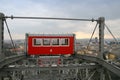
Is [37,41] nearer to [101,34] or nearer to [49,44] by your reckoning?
[49,44]

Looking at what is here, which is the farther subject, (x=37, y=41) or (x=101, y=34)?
(x=37, y=41)

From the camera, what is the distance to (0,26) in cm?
1103

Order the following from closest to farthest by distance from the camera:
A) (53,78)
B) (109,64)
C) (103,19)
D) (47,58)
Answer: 1. (109,64)
2. (103,19)
3. (53,78)
4. (47,58)

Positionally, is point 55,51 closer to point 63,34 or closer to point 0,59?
point 63,34

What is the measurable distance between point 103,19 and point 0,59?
444 cm

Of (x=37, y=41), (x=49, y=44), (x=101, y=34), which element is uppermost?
(x=101, y=34)

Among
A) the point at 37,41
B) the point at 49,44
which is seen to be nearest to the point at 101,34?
the point at 49,44

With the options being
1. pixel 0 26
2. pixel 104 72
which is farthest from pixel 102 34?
pixel 0 26

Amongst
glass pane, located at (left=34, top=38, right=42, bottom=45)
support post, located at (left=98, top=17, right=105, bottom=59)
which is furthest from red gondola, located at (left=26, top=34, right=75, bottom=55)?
support post, located at (left=98, top=17, right=105, bottom=59)

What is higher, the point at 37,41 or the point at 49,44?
the point at 37,41

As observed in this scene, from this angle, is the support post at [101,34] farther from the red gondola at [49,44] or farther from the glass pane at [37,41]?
the glass pane at [37,41]

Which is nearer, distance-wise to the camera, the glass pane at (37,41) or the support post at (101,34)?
the support post at (101,34)

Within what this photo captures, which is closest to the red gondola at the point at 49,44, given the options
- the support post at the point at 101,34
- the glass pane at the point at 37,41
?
the glass pane at the point at 37,41

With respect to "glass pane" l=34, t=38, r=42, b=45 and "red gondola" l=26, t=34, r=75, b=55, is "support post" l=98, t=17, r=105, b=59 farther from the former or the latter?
"glass pane" l=34, t=38, r=42, b=45
